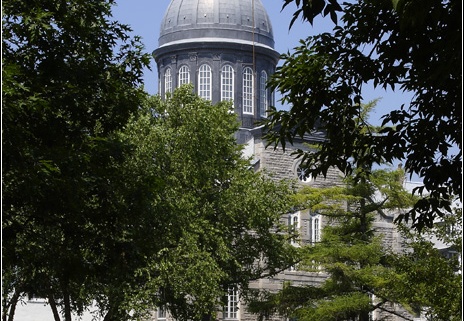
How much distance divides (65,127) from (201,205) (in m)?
23.9

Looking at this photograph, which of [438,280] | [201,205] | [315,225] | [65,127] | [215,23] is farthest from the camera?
[215,23]

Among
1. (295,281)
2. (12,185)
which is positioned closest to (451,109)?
(12,185)

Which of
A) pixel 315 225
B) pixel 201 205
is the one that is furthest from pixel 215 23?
pixel 201 205

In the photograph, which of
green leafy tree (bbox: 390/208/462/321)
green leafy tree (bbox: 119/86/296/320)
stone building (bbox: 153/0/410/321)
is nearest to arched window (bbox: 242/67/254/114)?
stone building (bbox: 153/0/410/321)

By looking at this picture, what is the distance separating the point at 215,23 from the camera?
9162cm

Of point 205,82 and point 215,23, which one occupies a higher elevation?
point 215,23

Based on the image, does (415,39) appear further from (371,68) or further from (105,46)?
(105,46)

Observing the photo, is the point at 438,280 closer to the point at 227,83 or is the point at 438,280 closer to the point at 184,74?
the point at 227,83

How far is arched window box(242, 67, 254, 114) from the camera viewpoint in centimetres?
8812

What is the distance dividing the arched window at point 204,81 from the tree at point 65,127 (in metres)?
60.5

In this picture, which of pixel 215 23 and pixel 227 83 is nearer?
pixel 227 83

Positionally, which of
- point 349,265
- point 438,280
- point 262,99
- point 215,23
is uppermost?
point 215,23

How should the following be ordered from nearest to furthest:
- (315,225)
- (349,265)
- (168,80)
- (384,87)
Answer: (384,87), (349,265), (315,225), (168,80)

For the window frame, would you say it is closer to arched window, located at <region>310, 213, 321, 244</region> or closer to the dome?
the dome
